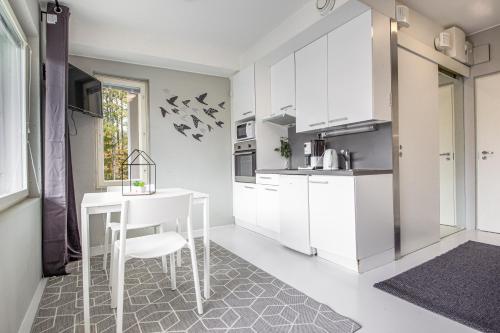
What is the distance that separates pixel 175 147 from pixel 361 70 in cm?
258

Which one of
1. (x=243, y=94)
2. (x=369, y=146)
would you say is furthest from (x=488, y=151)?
(x=243, y=94)

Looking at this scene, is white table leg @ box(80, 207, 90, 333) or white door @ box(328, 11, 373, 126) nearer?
white table leg @ box(80, 207, 90, 333)

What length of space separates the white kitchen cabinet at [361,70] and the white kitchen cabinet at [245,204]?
1.57 metres

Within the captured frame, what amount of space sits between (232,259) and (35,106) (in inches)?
91.0

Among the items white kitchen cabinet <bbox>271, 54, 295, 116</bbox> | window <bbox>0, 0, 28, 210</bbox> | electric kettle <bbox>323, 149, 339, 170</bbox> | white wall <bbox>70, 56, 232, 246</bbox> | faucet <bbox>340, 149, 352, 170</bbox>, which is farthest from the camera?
white kitchen cabinet <bbox>271, 54, 295, 116</bbox>

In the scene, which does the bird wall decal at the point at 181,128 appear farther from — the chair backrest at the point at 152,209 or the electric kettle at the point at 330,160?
the chair backrest at the point at 152,209

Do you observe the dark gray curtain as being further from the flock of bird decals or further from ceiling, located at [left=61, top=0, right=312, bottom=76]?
the flock of bird decals

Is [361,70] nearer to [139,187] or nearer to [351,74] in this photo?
[351,74]

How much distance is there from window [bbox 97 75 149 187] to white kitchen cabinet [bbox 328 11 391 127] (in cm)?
250

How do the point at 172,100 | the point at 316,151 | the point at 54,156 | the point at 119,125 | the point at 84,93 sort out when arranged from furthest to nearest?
the point at 172,100, the point at 119,125, the point at 316,151, the point at 84,93, the point at 54,156

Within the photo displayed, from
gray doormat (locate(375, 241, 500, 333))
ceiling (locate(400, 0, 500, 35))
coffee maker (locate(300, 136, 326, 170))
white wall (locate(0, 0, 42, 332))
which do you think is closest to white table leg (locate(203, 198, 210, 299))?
white wall (locate(0, 0, 42, 332))

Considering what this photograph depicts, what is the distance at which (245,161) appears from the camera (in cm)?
394

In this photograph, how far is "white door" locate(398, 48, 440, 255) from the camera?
9.00 feet

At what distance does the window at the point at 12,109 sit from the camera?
1.82 metres
